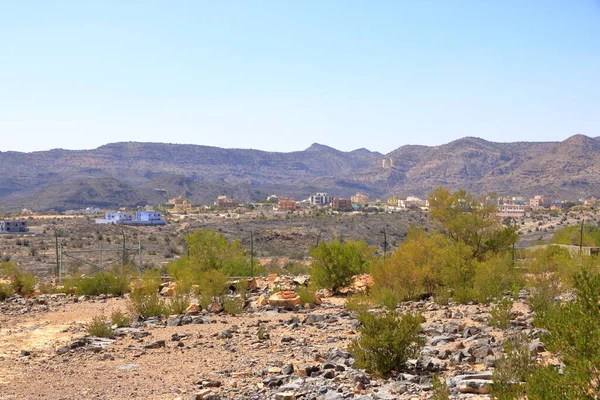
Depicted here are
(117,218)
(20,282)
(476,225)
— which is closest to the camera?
(476,225)

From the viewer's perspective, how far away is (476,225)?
93.0ft

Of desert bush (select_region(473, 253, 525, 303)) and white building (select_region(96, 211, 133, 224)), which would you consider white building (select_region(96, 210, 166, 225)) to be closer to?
white building (select_region(96, 211, 133, 224))

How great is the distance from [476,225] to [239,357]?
1533 cm

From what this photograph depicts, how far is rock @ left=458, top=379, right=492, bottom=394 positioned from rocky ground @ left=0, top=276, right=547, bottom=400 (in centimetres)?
2

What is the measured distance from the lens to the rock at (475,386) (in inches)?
422

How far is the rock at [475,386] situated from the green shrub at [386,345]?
7.37 feet

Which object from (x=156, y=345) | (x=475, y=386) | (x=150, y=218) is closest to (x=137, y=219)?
(x=150, y=218)

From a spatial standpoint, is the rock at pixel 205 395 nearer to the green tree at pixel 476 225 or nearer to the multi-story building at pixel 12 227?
the green tree at pixel 476 225

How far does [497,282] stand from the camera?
23078 millimetres

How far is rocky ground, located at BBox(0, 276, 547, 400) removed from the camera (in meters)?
12.2

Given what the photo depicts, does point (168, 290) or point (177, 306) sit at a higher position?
point (177, 306)

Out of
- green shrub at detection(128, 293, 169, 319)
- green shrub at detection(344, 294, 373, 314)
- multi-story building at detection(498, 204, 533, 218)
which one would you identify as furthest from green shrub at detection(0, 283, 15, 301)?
multi-story building at detection(498, 204, 533, 218)

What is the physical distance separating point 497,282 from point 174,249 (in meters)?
40.9

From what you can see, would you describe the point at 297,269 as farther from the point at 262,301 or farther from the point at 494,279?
the point at 494,279
